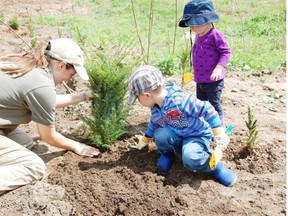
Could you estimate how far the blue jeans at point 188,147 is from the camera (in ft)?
11.9

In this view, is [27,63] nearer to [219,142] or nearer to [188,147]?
[188,147]

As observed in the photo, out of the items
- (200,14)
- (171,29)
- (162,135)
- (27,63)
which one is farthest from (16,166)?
(171,29)

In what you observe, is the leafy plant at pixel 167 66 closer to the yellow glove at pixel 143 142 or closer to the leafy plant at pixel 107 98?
the leafy plant at pixel 107 98

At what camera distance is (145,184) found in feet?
12.1

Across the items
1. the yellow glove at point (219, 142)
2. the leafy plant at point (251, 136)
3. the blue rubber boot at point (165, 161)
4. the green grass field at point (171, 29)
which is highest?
the yellow glove at point (219, 142)

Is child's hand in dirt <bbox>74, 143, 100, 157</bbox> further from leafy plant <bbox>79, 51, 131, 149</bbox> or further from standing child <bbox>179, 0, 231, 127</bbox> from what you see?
standing child <bbox>179, 0, 231, 127</bbox>

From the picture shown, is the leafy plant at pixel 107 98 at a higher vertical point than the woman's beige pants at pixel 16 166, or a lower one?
higher

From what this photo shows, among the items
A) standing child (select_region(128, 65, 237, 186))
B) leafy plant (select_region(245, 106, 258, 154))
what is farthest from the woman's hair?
leafy plant (select_region(245, 106, 258, 154))

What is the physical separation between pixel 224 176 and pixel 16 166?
68.4 inches

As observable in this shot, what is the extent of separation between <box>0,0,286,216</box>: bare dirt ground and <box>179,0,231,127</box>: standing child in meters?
0.57

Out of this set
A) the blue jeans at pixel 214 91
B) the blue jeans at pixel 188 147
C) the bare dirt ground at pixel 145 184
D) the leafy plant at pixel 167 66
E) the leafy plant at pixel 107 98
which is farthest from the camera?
the leafy plant at pixel 167 66

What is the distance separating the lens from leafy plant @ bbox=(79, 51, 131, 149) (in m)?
4.02

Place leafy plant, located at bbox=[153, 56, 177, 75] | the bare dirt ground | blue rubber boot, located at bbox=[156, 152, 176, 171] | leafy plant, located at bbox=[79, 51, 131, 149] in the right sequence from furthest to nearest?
leafy plant, located at bbox=[153, 56, 177, 75]
leafy plant, located at bbox=[79, 51, 131, 149]
blue rubber boot, located at bbox=[156, 152, 176, 171]
the bare dirt ground

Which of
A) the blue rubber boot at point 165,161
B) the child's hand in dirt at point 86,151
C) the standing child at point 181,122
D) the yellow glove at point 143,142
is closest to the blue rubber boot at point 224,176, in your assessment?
the standing child at point 181,122
